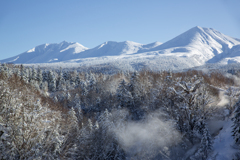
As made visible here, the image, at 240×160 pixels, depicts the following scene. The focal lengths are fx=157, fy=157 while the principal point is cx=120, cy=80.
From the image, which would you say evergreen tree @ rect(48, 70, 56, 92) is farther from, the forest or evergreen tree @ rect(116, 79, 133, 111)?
evergreen tree @ rect(116, 79, 133, 111)

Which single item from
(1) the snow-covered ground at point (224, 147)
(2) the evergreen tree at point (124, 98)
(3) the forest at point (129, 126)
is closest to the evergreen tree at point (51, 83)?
(3) the forest at point (129, 126)

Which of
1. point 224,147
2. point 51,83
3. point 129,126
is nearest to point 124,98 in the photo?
point 129,126

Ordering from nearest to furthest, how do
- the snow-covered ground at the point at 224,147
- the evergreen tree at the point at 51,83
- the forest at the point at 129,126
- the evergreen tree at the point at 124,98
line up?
Answer: the forest at the point at 129,126
the snow-covered ground at the point at 224,147
the evergreen tree at the point at 124,98
the evergreen tree at the point at 51,83

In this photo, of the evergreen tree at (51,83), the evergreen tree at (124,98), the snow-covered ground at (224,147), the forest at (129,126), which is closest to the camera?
the forest at (129,126)

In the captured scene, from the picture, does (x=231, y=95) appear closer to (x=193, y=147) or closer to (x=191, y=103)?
(x=191, y=103)

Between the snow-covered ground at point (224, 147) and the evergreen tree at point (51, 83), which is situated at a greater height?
the evergreen tree at point (51, 83)

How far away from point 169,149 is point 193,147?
2.98 m

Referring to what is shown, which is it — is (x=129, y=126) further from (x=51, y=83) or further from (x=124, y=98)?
(x=51, y=83)

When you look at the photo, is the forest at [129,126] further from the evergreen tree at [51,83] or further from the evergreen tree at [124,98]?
the evergreen tree at [51,83]

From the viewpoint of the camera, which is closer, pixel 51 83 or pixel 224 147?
pixel 224 147

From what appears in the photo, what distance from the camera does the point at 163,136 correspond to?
824 inches

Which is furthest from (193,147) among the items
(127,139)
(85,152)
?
(85,152)

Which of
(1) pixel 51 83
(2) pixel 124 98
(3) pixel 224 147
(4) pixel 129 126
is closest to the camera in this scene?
(3) pixel 224 147

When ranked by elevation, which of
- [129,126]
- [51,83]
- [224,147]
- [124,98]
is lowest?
[129,126]
